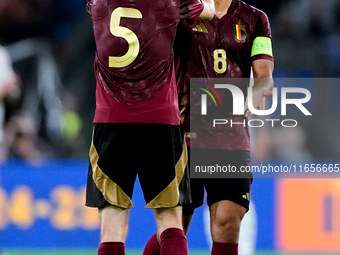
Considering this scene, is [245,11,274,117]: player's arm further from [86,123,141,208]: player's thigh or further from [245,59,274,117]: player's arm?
[86,123,141,208]: player's thigh

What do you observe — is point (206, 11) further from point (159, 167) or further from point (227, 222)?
point (227, 222)

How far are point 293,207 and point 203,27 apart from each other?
8.91 ft

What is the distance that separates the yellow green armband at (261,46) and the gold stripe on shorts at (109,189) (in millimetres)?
1275

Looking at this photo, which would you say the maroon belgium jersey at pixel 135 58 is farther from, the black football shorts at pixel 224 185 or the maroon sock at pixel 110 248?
the black football shorts at pixel 224 185

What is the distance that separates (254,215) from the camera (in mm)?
5723

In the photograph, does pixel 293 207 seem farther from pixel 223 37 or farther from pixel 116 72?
pixel 116 72

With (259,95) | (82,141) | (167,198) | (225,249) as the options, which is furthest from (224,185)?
(82,141)

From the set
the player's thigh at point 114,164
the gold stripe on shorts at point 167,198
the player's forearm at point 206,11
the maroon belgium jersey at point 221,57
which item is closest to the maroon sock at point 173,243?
the gold stripe on shorts at point 167,198

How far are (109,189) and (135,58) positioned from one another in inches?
26.1

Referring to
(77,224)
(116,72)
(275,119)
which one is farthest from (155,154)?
(275,119)

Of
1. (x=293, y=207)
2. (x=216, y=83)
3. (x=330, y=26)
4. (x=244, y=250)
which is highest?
(x=330, y=26)

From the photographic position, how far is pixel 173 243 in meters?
2.81

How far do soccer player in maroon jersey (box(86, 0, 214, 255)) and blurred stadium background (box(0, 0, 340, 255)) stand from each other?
111 inches

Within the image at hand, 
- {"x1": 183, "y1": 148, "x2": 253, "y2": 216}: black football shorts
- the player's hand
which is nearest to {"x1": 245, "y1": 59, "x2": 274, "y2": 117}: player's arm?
the player's hand
